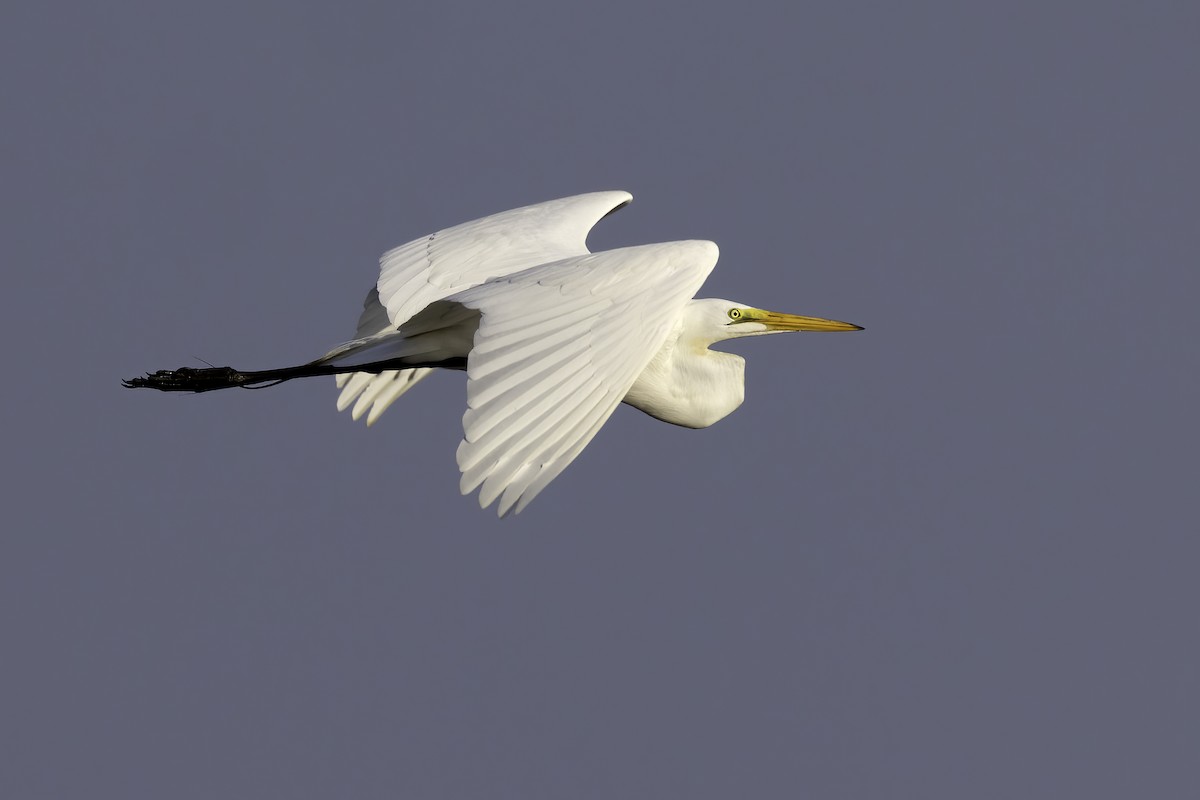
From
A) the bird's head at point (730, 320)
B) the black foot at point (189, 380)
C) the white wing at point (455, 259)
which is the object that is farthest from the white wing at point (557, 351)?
the black foot at point (189, 380)

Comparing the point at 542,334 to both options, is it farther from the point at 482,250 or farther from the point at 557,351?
the point at 482,250

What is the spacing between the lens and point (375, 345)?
10.1 metres

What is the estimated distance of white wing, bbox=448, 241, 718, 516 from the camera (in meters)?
7.34

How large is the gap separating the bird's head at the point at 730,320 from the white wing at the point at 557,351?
1614 millimetres

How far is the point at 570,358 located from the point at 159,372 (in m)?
3.94

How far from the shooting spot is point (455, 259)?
988 cm

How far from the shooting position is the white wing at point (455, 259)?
9484mm

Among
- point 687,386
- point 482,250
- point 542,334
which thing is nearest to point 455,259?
point 482,250

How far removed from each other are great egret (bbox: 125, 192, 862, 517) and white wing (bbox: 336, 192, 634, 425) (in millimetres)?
10

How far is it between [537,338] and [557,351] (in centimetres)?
10

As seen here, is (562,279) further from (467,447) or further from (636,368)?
(467,447)

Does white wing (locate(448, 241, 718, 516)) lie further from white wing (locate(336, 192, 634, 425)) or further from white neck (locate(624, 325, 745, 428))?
white neck (locate(624, 325, 745, 428))

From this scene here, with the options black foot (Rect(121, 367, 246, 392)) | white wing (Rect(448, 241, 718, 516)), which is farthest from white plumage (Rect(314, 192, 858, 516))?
black foot (Rect(121, 367, 246, 392))

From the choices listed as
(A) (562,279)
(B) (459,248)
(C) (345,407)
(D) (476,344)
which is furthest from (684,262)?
(C) (345,407)
